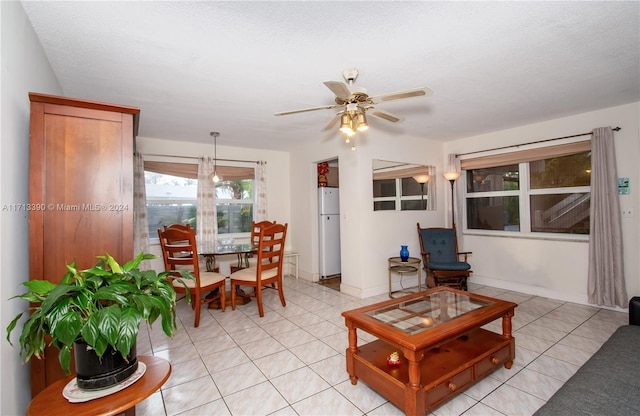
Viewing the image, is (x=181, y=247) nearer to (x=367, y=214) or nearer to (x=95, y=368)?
(x=95, y=368)

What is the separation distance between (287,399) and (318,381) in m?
0.28

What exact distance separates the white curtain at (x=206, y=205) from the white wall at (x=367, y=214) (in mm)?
1592

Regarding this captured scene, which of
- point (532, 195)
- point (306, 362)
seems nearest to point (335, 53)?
point (306, 362)

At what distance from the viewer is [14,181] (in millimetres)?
1458

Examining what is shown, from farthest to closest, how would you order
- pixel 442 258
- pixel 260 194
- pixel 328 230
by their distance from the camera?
pixel 260 194 < pixel 328 230 < pixel 442 258

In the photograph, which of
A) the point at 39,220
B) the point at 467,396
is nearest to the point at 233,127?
the point at 39,220

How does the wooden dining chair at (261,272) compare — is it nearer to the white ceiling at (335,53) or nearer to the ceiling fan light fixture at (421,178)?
the white ceiling at (335,53)

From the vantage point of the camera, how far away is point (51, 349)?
1.48m

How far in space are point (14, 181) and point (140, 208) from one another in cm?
299

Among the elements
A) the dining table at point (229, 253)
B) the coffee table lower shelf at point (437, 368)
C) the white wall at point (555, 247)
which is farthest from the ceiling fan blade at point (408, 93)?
the white wall at point (555, 247)

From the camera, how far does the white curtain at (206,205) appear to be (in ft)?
15.4

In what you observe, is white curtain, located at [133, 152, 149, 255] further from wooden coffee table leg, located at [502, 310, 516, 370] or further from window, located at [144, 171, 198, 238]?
wooden coffee table leg, located at [502, 310, 516, 370]

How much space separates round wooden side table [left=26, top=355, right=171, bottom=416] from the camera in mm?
1029

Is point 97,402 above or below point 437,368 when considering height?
above
